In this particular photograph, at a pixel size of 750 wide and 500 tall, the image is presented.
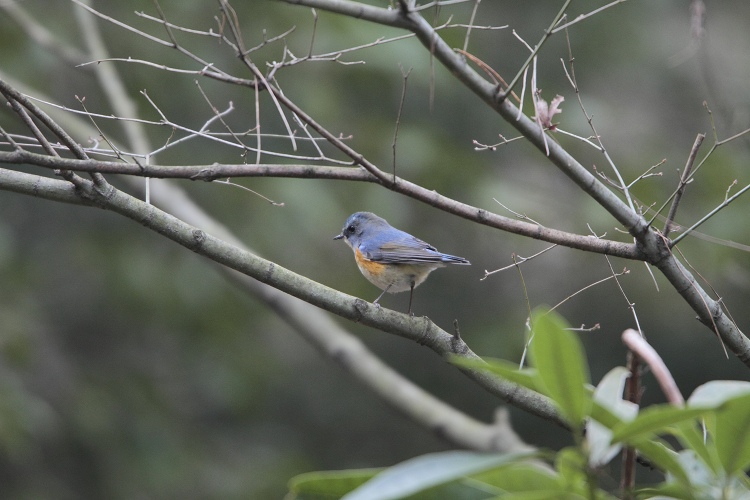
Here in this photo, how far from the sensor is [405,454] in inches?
311

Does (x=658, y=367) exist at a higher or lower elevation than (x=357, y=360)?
lower

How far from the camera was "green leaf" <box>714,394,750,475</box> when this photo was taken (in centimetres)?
86

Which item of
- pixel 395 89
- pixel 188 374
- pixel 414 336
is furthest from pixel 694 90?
pixel 414 336

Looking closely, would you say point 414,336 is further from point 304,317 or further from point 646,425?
point 304,317

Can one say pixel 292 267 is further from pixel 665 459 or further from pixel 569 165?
pixel 665 459

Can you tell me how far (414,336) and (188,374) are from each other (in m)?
5.12

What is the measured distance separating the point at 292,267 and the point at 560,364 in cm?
593

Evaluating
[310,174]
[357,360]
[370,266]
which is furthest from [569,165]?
[357,360]

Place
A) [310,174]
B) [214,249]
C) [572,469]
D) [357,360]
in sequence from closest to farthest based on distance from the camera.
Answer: [572,469] < [310,174] < [214,249] < [357,360]

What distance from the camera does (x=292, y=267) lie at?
6.71m

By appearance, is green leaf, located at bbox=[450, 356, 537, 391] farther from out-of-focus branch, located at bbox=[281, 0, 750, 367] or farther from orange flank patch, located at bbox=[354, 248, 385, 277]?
orange flank patch, located at bbox=[354, 248, 385, 277]

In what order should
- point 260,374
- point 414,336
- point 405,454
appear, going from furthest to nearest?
1. point 405,454
2. point 260,374
3. point 414,336

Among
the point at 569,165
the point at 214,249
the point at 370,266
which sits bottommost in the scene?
the point at 214,249

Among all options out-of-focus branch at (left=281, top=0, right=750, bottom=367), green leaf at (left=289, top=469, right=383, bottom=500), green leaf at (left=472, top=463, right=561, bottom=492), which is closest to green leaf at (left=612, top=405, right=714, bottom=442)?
green leaf at (left=472, top=463, right=561, bottom=492)
